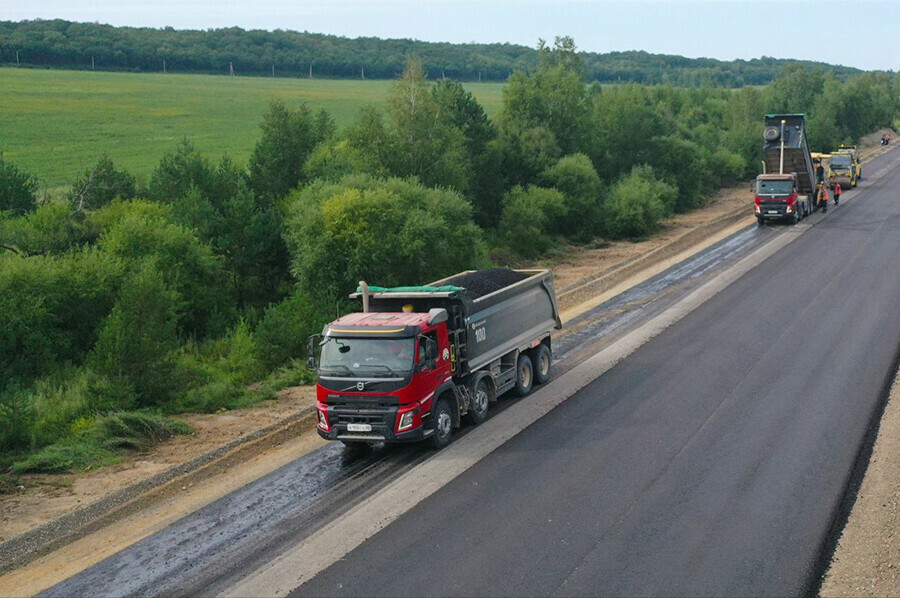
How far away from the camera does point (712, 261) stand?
38156 millimetres

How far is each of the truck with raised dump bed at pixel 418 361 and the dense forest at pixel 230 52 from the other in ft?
264

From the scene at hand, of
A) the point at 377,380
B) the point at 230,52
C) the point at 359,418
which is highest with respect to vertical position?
the point at 230,52

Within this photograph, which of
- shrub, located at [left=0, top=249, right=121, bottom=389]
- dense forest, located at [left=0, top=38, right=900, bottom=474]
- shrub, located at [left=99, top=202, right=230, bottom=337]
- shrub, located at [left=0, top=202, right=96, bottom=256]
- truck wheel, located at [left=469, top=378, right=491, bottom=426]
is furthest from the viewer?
shrub, located at [left=0, top=202, right=96, bottom=256]

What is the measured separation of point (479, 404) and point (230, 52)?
135964 millimetres

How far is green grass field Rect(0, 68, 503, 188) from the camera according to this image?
61906 millimetres

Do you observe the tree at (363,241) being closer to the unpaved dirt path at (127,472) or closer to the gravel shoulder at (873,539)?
the unpaved dirt path at (127,472)

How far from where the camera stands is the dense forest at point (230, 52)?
11819 cm

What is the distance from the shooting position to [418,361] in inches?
653

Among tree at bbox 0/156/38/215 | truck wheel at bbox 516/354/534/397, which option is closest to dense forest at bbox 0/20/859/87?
tree at bbox 0/156/38/215

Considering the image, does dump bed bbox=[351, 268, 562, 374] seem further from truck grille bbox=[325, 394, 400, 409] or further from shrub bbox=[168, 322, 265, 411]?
shrub bbox=[168, 322, 265, 411]

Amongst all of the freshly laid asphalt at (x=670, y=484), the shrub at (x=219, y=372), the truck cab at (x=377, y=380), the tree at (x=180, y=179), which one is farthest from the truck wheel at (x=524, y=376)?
the tree at (x=180, y=179)

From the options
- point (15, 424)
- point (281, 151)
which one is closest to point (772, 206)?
point (281, 151)

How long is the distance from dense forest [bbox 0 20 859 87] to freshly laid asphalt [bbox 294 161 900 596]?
255ft

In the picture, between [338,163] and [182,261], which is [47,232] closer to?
[182,261]
